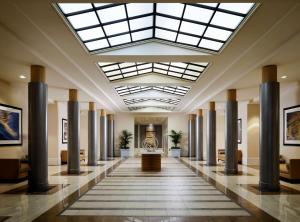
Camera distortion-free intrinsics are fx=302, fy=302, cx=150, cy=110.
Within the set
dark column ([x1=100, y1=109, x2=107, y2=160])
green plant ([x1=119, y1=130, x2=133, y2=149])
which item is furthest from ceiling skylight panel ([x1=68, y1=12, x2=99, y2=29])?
green plant ([x1=119, y1=130, x2=133, y2=149])

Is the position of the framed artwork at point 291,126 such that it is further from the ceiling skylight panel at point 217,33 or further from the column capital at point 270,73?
the ceiling skylight panel at point 217,33

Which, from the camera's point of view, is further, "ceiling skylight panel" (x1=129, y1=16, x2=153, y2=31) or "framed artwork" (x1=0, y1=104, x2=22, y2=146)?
"framed artwork" (x1=0, y1=104, x2=22, y2=146)

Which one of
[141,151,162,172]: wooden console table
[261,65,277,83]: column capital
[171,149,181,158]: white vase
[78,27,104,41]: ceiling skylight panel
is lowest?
[171,149,181,158]: white vase

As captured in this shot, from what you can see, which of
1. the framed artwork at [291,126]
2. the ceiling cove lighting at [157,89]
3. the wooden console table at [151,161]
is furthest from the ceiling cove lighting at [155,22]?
the ceiling cove lighting at [157,89]

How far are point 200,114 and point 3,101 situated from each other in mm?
13107

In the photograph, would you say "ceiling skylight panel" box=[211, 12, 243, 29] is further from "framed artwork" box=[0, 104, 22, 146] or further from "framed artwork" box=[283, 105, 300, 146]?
"framed artwork" box=[0, 104, 22, 146]

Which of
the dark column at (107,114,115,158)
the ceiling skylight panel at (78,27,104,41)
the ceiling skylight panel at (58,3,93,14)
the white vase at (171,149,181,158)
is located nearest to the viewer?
the ceiling skylight panel at (58,3,93,14)

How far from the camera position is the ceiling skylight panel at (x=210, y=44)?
27.0 feet

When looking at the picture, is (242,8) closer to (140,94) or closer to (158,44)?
(158,44)

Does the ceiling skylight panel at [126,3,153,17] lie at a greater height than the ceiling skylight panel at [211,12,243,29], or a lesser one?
greater

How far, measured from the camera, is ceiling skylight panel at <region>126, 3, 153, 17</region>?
691cm

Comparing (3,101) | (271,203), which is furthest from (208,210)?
(3,101)

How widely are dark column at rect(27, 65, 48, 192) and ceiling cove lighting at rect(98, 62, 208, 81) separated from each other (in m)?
2.49

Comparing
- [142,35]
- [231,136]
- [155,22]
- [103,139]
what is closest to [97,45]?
[142,35]
